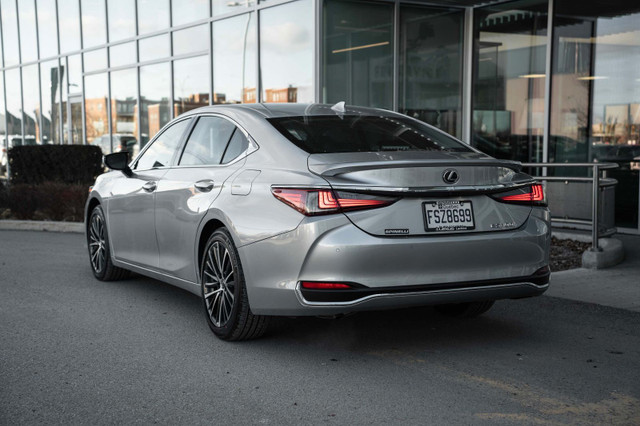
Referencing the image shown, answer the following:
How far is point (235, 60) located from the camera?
1634 cm

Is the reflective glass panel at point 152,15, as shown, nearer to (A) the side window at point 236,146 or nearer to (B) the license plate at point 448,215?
(A) the side window at point 236,146

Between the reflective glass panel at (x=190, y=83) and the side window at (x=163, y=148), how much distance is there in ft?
34.4

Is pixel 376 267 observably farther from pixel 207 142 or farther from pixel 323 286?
pixel 207 142

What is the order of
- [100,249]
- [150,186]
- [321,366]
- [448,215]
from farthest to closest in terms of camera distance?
[100,249] < [150,186] < [321,366] < [448,215]

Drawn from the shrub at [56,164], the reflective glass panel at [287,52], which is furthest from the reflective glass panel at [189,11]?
the shrub at [56,164]

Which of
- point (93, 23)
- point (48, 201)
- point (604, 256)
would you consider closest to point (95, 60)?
point (93, 23)

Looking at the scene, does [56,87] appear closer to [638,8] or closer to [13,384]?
[638,8]

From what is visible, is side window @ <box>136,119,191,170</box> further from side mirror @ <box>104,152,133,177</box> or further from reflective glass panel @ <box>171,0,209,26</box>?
reflective glass panel @ <box>171,0,209,26</box>

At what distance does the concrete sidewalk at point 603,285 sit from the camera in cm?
673

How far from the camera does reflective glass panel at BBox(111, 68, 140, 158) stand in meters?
20.2

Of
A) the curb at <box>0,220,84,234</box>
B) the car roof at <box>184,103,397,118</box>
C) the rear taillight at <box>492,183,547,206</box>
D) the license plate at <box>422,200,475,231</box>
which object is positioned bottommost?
the curb at <box>0,220,84,234</box>

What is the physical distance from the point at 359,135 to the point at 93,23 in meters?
18.4

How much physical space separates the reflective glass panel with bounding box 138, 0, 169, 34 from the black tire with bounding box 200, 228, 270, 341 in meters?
14.3

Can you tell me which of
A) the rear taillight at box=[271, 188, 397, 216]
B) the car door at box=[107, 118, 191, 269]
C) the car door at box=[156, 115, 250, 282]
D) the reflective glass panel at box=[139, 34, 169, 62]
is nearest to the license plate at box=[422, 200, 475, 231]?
the rear taillight at box=[271, 188, 397, 216]
